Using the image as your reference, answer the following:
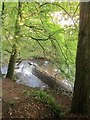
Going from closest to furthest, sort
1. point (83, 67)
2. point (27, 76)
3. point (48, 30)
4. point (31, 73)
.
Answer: point (83, 67) → point (48, 30) → point (27, 76) → point (31, 73)

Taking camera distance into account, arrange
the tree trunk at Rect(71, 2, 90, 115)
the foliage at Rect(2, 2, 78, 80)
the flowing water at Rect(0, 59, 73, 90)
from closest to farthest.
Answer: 1. the tree trunk at Rect(71, 2, 90, 115)
2. the foliage at Rect(2, 2, 78, 80)
3. the flowing water at Rect(0, 59, 73, 90)

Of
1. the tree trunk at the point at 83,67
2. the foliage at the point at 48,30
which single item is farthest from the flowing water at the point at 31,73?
the tree trunk at the point at 83,67

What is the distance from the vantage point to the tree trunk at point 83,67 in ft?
18.6

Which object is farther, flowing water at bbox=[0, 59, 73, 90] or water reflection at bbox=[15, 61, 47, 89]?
water reflection at bbox=[15, 61, 47, 89]

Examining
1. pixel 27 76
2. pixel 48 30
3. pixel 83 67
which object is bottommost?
pixel 27 76

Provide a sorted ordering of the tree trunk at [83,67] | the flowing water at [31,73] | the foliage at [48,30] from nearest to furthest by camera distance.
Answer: the tree trunk at [83,67] < the foliage at [48,30] < the flowing water at [31,73]

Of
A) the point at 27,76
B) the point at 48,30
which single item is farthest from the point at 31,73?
the point at 48,30

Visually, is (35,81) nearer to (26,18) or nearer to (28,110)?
(26,18)

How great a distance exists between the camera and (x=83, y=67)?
19.1 feet

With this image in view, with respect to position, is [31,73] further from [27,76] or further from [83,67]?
[83,67]

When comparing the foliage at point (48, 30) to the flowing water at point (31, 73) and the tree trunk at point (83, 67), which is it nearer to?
the flowing water at point (31, 73)

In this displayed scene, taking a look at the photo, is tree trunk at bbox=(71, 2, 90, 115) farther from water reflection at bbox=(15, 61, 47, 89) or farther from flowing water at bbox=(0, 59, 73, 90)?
water reflection at bbox=(15, 61, 47, 89)

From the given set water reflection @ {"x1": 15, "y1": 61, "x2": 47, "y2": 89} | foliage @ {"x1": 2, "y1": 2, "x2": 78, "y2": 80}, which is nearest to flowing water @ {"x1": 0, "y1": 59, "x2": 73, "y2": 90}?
water reflection @ {"x1": 15, "y1": 61, "x2": 47, "y2": 89}

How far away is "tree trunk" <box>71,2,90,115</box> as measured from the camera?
568 cm
